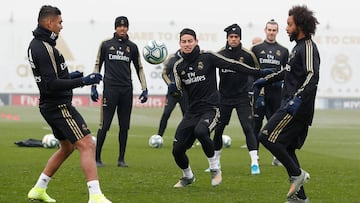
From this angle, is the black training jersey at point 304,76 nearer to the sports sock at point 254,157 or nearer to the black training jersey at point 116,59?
the sports sock at point 254,157

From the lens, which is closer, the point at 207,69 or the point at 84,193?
the point at 84,193

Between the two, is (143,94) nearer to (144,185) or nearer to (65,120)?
(144,185)

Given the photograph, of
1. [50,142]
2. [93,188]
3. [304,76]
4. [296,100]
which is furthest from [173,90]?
[50,142]

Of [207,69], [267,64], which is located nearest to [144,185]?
[207,69]

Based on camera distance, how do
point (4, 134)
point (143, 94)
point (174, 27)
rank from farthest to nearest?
point (174, 27) → point (4, 134) → point (143, 94)

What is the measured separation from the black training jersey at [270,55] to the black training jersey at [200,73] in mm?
3289

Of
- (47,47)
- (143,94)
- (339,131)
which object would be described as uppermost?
(47,47)

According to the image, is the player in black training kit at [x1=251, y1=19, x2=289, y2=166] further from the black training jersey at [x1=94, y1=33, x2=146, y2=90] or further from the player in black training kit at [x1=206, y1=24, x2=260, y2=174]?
the black training jersey at [x1=94, y1=33, x2=146, y2=90]

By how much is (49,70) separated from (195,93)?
2976mm

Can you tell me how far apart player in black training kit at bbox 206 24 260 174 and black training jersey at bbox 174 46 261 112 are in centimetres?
A: 196

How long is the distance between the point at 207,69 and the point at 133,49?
10.5 ft

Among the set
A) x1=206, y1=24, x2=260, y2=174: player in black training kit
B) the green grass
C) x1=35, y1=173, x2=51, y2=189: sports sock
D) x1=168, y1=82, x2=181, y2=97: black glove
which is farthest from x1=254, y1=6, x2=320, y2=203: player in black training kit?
x1=206, y1=24, x2=260, y2=174: player in black training kit

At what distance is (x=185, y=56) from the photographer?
39.9ft

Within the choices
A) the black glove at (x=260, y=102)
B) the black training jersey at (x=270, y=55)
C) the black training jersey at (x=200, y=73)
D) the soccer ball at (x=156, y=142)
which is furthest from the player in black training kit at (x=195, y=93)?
the soccer ball at (x=156, y=142)
